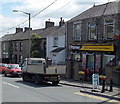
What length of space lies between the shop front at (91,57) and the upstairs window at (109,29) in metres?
1.10

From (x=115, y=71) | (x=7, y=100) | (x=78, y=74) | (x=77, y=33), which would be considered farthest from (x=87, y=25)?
(x=7, y=100)

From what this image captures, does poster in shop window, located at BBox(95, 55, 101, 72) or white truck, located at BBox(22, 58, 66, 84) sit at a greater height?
poster in shop window, located at BBox(95, 55, 101, 72)

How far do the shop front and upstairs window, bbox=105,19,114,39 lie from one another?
3.59 feet

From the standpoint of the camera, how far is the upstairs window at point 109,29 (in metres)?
21.9

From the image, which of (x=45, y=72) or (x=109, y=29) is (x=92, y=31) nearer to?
(x=109, y=29)

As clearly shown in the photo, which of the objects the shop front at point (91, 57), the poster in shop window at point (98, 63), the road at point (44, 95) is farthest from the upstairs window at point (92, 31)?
the road at point (44, 95)

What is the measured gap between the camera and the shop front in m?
21.8

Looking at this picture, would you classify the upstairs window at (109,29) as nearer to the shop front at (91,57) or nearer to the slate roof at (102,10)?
the slate roof at (102,10)

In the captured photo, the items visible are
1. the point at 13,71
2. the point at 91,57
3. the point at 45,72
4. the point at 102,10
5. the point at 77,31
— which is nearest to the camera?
the point at 45,72

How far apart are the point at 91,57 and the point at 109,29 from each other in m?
3.41

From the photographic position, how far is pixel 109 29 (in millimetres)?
22219

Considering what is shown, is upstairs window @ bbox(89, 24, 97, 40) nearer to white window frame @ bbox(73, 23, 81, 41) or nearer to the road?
white window frame @ bbox(73, 23, 81, 41)

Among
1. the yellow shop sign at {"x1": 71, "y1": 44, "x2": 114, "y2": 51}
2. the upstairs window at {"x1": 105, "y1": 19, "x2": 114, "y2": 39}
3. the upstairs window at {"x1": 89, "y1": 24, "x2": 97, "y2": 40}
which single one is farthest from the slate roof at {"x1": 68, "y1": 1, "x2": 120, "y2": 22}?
the yellow shop sign at {"x1": 71, "y1": 44, "x2": 114, "y2": 51}

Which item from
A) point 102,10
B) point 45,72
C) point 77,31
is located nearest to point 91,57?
point 77,31
